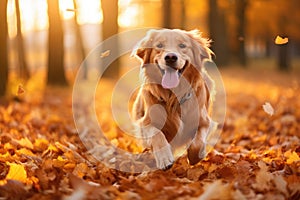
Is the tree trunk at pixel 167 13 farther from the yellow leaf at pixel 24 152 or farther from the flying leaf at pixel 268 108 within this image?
the yellow leaf at pixel 24 152

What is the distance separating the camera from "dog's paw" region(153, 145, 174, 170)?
15.2 feet

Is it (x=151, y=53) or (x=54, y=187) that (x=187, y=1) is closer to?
(x=151, y=53)

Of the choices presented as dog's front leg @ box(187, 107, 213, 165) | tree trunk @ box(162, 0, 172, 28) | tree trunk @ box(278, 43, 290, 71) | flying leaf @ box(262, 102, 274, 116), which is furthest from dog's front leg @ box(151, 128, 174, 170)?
tree trunk @ box(278, 43, 290, 71)

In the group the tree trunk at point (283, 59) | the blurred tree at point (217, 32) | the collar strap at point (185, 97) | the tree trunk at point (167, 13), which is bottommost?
the tree trunk at point (283, 59)

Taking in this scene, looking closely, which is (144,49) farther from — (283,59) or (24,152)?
(283,59)

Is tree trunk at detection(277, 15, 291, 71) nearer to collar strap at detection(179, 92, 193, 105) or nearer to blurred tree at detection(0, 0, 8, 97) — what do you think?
blurred tree at detection(0, 0, 8, 97)

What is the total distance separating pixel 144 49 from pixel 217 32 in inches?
856

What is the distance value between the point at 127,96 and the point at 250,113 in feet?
16.7

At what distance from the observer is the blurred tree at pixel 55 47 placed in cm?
1590

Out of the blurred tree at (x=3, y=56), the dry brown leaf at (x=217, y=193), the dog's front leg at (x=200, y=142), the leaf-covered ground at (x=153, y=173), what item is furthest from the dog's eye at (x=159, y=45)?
the blurred tree at (x=3, y=56)

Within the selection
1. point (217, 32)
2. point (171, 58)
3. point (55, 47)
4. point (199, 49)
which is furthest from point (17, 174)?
point (217, 32)

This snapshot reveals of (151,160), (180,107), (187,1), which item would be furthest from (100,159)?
(187,1)

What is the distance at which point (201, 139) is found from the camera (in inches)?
199

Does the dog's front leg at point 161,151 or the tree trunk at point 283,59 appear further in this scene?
the tree trunk at point 283,59
